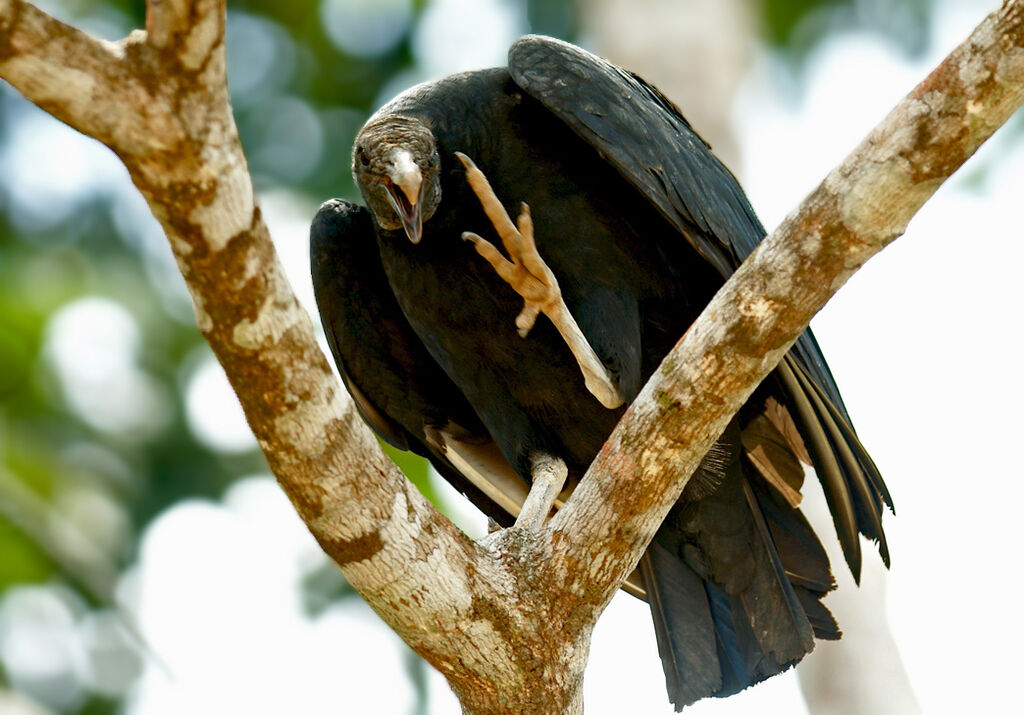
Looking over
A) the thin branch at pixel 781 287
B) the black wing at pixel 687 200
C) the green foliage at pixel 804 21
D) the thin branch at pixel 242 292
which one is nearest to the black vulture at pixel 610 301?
the black wing at pixel 687 200

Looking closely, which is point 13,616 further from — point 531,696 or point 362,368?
point 531,696

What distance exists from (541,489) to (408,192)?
820 mm

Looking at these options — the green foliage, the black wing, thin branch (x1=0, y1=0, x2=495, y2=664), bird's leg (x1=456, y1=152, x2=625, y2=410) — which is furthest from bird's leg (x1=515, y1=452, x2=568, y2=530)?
the green foliage

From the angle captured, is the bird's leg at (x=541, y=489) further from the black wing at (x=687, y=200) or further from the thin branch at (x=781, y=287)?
the black wing at (x=687, y=200)

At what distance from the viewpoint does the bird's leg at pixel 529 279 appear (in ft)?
8.54

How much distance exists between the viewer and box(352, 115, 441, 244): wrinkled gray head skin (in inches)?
111

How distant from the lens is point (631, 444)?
2.33 meters

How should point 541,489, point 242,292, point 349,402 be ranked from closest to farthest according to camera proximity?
point 242,292, point 349,402, point 541,489

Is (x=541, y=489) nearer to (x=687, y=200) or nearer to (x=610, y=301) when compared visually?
(x=610, y=301)

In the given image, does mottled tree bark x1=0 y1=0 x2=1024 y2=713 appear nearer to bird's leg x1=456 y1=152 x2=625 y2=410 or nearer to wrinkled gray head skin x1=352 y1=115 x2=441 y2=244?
bird's leg x1=456 y1=152 x2=625 y2=410

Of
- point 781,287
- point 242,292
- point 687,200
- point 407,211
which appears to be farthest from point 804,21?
point 242,292

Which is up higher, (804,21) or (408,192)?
(804,21)

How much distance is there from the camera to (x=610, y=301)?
293cm

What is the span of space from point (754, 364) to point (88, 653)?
7.53 m
